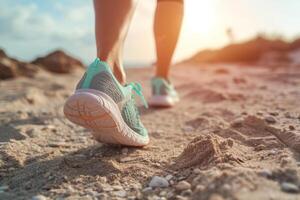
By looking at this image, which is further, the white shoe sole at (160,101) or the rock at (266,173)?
the white shoe sole at (160,101)

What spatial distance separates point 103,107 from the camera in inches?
55.9

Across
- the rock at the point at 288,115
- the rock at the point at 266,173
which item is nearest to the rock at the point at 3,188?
the rock at the point at 266,173

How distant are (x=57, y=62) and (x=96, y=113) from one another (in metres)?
→ 5.75

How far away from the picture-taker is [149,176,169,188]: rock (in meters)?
1.33

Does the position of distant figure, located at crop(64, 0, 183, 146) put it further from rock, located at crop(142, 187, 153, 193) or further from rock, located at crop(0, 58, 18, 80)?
rock, located at crop(0, 58, 18, 80)

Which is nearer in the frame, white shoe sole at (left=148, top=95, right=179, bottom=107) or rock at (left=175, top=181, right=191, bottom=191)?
rock at (left=175, top=181, right=191, bottom=191)

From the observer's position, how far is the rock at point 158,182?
1330 mm

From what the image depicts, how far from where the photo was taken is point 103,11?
164 centimetres

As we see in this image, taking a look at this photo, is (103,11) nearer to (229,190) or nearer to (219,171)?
(219,171)

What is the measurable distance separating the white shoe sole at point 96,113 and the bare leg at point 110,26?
24cm

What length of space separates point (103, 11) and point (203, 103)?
1.85m

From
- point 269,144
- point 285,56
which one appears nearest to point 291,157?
point 269,144

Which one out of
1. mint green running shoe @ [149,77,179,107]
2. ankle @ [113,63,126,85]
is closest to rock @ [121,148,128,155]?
ankle @ [113,63,126,85]

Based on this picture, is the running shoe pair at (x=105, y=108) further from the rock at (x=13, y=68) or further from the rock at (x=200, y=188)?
the rock at (x=13, y=68)
